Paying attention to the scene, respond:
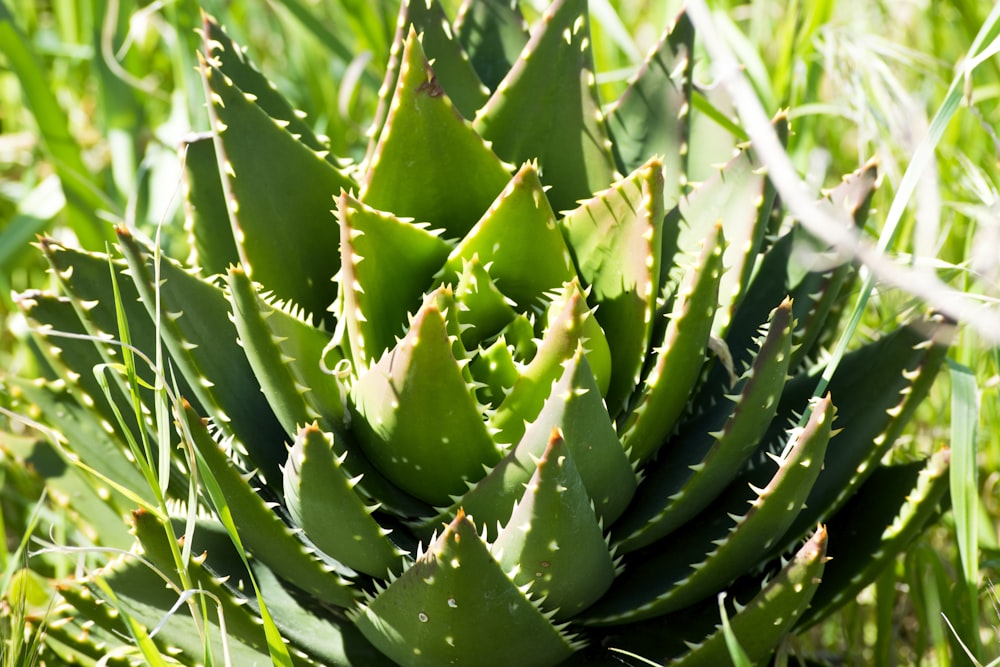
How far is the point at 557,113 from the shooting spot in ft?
3.37

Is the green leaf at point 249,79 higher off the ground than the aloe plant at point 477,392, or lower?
higher

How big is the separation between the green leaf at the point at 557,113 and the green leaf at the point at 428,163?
0.23ft

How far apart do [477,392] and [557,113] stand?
30 centimetres

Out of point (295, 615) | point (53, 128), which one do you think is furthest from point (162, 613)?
point (53, 128)

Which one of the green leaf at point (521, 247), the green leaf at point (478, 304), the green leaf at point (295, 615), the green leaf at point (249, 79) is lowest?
the green leaf at point (295, 615)

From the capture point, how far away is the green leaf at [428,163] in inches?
36.4

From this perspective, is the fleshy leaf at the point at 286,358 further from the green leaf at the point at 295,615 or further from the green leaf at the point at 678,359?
the green leaf at the point at 678,359

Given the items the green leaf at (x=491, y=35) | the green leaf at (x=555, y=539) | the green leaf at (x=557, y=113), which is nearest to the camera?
the green leaf at (x=555, y=539)

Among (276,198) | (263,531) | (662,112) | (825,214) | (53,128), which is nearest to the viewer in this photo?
(825,214)

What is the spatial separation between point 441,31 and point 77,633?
0.70 metres

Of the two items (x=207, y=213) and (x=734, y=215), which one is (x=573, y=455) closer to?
(x=734, y=215)

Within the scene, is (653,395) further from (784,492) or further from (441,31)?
(441,31)

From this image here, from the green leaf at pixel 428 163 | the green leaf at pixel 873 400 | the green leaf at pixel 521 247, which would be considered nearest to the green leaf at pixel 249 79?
→ the green leaf at pixel 428 163

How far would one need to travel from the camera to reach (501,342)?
35.2 inches
